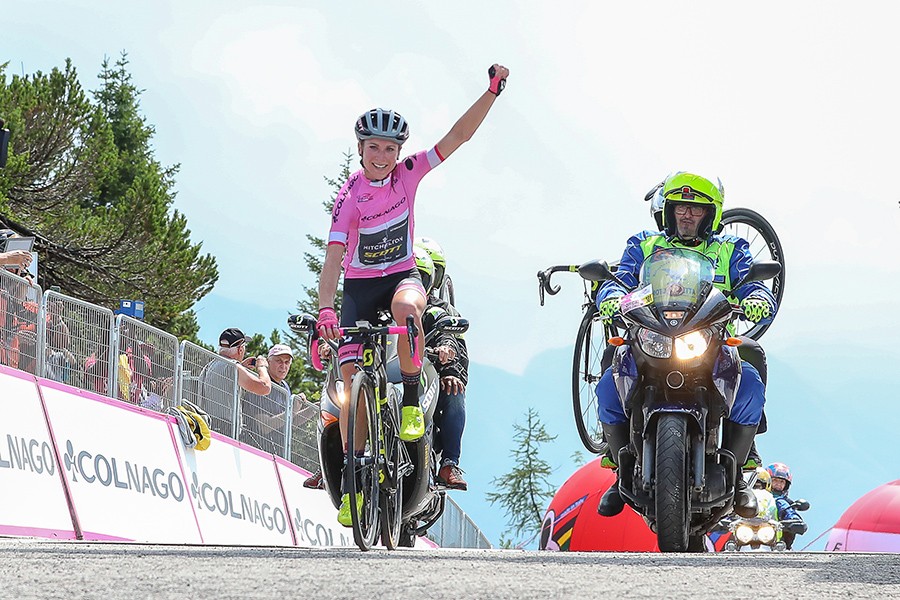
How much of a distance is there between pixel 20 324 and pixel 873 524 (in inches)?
469

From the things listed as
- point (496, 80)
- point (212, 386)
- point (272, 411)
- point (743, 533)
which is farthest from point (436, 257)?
point (743, 533)

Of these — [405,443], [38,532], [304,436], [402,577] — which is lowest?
[402,577]

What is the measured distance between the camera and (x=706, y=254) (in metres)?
9.69

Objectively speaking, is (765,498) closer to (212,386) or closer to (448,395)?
(212,386)

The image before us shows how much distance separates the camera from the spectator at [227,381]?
48.8ft

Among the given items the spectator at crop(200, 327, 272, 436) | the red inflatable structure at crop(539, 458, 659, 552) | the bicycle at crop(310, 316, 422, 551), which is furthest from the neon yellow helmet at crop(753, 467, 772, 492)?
the bicycle at crop(310, 316, 422, 551)

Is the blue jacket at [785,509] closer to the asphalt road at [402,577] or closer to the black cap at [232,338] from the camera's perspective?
the black cap at [232,338]

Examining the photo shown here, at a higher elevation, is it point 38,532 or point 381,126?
point 381,126

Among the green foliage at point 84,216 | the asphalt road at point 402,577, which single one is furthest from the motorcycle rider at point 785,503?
the green foliage at point 84,216

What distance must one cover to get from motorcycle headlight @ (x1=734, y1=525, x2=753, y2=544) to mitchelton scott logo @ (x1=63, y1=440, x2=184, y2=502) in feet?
19.7

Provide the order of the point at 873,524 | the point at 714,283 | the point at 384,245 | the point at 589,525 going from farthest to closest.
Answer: the point at 873,524 < the point at 589,525 < the point at 714,283 < the point at 384,245

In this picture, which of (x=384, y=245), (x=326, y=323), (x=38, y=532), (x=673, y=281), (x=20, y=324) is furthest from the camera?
(x=20, y=324)

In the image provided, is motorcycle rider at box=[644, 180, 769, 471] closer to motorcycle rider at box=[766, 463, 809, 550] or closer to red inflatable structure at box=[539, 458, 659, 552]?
red inflatable structure at box=[539, 458, 659, 552]

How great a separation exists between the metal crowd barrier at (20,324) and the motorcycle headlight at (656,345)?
489 cm
